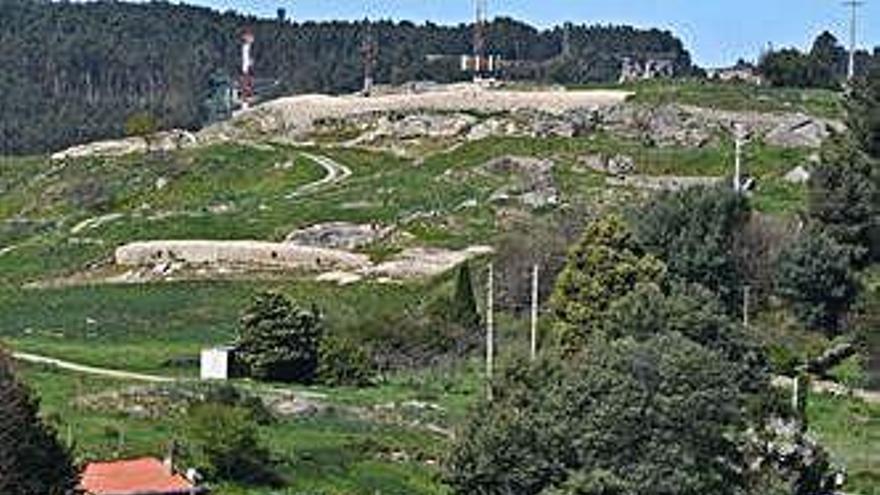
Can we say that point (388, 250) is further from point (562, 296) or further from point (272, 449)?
point (272, 449)

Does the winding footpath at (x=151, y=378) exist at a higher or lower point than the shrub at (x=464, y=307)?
lower

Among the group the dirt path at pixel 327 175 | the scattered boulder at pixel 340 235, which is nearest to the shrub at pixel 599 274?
the scattered boulder at pixel 340 235

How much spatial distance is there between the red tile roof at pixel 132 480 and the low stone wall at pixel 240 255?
4686cm

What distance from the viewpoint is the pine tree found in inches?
1451

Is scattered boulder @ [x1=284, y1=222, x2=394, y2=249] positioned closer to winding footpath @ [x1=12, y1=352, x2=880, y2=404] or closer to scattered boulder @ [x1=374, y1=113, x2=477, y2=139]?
scattered boulder @ [x1=374, y1=113, x2=477, y2=139]

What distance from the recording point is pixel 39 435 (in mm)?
37344

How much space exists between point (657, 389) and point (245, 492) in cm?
879

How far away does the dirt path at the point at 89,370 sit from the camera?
5822cm

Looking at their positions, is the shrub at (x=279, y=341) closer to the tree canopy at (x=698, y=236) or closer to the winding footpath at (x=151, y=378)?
the winding footpath at (x=151, y=378)

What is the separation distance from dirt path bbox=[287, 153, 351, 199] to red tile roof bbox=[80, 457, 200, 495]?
6736 centimetres

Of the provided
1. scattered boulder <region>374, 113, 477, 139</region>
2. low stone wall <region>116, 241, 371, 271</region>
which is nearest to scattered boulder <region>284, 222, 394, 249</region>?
low stone wall <region>116, 241, 371, 271</region>

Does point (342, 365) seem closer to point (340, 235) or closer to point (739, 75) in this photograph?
point (340, 235)

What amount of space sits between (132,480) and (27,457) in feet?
17.0

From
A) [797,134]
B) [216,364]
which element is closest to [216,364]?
[216,364]
